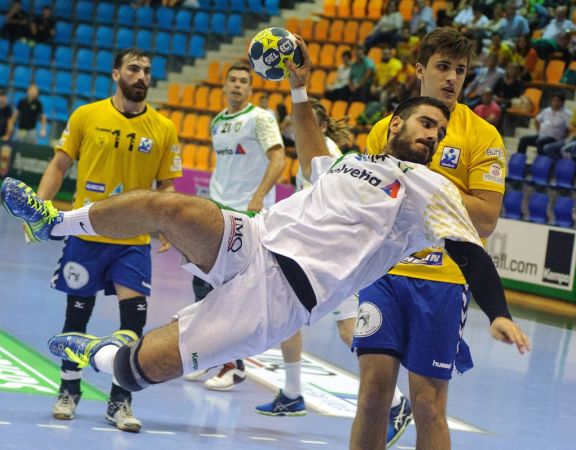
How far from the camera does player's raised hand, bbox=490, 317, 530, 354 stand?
12.2ft

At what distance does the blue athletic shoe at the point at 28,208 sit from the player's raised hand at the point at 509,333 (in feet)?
6.11

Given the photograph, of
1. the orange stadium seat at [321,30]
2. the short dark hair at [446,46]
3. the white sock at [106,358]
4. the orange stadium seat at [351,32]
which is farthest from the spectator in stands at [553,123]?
the white sock at [106,358]

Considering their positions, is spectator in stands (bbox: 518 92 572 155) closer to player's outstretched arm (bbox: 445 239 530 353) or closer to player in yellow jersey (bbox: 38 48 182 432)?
player in yellow jersey (bbox: 38 48 182 432)

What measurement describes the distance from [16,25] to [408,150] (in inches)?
841

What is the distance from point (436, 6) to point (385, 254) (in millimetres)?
15637

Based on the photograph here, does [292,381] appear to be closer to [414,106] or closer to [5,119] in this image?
[414,106]

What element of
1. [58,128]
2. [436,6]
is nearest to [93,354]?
[436,6]

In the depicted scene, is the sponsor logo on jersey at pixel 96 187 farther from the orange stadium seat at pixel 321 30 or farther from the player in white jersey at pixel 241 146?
the orange stadium seat at pixel 321 30

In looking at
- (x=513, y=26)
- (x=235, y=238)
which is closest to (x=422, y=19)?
(x=513, y=26)

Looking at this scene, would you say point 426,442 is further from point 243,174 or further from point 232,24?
point 232,24

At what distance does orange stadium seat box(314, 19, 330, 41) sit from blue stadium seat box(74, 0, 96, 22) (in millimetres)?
6138

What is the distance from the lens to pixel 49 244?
50.6 feet

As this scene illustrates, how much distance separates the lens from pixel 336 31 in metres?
21.6

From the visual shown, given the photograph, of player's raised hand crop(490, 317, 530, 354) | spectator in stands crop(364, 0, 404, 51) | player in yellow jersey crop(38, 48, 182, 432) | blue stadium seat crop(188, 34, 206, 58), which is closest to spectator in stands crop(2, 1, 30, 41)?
blue stadium seat crop(188, 34, 206, 58)
